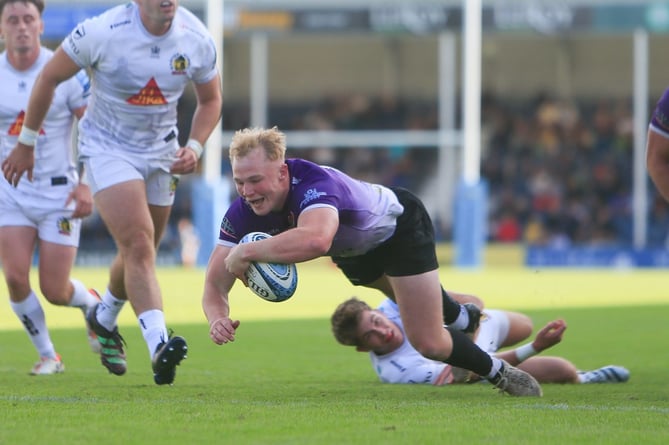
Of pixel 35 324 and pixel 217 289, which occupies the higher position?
pixel 217 289

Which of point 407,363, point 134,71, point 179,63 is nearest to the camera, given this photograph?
point 134,71

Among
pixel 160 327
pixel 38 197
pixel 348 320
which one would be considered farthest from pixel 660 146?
pixel 38 197

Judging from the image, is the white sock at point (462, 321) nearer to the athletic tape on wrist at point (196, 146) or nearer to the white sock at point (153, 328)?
the white sock at point (153, 328)

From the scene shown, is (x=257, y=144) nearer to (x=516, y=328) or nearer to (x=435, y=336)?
(x=435, y=336)

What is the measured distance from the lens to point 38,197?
9133 millimetres

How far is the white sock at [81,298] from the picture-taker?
927cm

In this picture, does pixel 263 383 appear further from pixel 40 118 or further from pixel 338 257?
pixel 40 118

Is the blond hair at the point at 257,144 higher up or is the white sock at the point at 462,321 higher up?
the blond hair at the point at 257,144

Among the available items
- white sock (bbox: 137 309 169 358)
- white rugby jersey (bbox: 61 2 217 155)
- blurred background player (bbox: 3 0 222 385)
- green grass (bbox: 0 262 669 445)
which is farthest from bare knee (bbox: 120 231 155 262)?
green grass (bbox: 0 262 669 445)

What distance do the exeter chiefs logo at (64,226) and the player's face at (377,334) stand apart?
2.32 m

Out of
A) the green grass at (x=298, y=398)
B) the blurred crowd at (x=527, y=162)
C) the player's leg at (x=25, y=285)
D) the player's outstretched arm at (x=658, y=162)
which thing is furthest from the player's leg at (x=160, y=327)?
the blurred crowd at (x=527, y=162)

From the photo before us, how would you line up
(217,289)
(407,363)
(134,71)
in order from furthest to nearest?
(407,363)
(134,71)
(217,289)

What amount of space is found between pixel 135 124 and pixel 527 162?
2637 cm

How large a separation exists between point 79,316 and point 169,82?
767cm
